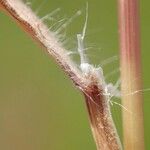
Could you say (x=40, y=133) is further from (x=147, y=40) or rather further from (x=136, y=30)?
(x=136, y=30)

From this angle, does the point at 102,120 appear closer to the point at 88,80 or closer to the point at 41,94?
the point at 88,80

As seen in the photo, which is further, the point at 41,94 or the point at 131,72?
the point at 41,94

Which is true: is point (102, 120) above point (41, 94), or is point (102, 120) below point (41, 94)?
below

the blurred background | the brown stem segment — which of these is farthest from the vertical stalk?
the blurred background

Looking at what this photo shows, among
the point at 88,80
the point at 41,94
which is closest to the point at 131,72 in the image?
the point at 88,80

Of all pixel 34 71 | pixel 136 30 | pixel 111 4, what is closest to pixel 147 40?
pixel 111 4

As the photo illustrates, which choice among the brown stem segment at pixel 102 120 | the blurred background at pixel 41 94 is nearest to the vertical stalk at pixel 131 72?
the brown stem segment at pixel 102 120

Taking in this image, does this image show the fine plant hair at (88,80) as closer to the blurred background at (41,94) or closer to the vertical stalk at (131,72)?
the vertical stalk at (131,72)
